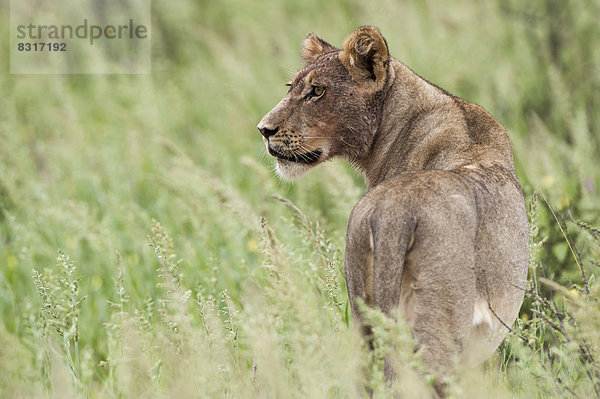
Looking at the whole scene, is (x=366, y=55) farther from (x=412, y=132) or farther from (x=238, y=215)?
(x=238, y=215)

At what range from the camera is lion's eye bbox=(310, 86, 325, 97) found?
153 inches

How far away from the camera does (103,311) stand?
16.5 ft

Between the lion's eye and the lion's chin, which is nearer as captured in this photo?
the lion's eye

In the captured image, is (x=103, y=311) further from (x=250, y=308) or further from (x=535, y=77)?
(x=535, y=77)

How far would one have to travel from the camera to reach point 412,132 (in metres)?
3.61

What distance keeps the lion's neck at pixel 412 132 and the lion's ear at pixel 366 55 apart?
83 mm

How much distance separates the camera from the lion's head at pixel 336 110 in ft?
12.5

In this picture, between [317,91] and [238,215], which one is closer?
[317,91]

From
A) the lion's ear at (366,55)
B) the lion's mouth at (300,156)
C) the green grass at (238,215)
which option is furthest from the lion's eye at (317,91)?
the green grass at (238,215)

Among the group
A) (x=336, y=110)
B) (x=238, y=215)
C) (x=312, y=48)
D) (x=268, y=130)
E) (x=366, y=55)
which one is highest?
(x=366, y=55)

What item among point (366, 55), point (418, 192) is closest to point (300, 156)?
point (366, 55)

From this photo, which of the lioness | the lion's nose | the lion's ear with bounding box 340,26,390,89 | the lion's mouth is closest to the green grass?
the lioness

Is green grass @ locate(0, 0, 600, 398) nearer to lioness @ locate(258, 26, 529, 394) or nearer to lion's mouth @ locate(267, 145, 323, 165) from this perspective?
lioness @ locate(258, 26, 529, 394)

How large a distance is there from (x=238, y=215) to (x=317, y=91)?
900 mm
